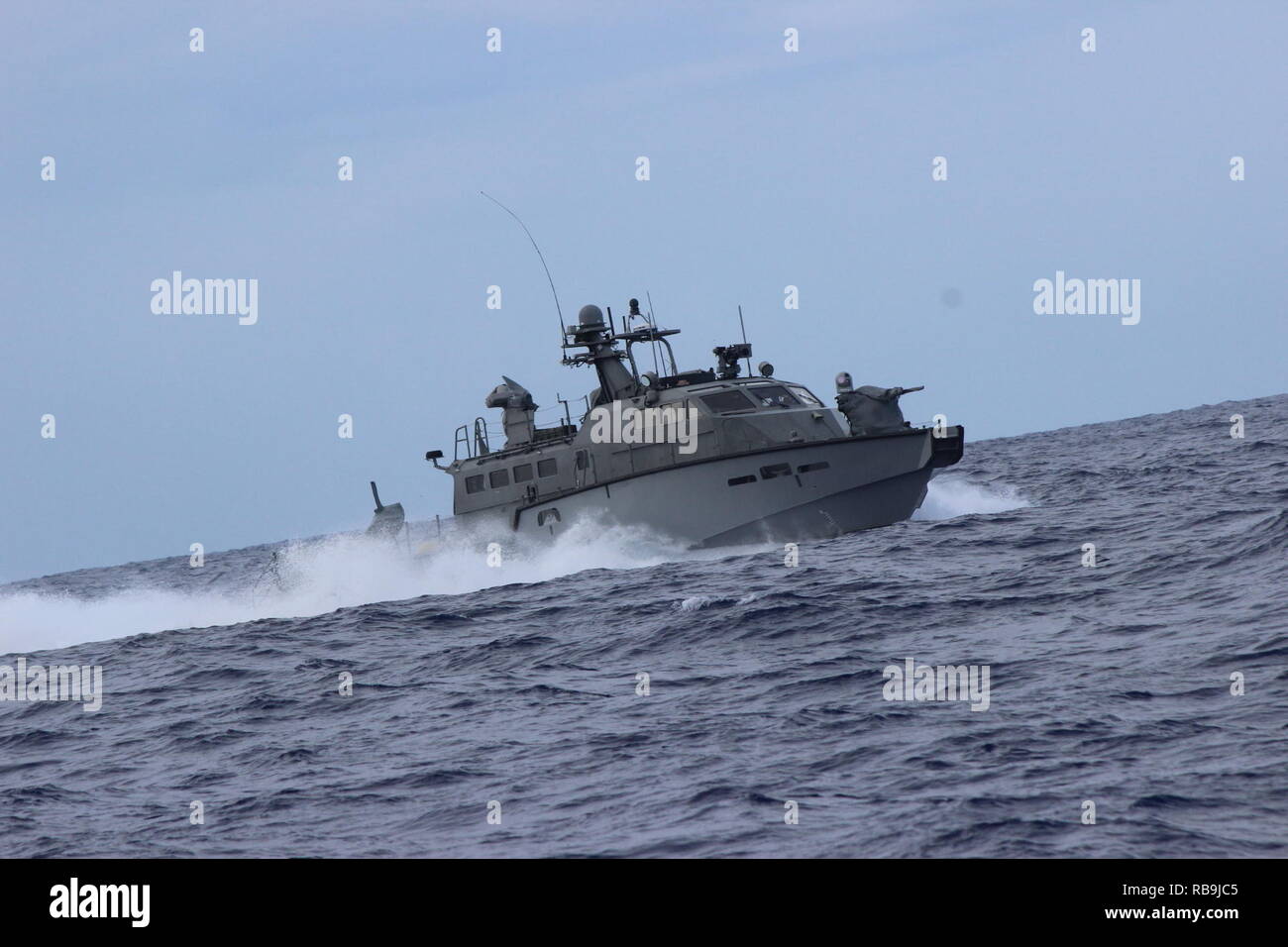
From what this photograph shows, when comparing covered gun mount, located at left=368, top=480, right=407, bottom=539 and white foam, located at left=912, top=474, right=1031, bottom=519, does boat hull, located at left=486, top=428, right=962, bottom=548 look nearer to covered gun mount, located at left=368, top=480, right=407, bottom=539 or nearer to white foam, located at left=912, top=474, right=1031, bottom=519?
white foam, located at left=912, top=474, right=1031, bottom=519

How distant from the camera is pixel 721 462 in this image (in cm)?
2681

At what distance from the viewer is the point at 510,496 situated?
30.7 m

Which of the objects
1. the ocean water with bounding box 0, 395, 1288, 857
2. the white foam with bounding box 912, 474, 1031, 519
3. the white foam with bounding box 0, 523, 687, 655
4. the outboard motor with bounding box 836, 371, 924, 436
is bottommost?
the ocean water with bounding box 0, 395, 1288, 857

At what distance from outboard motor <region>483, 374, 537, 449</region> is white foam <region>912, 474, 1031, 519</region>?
917 cm

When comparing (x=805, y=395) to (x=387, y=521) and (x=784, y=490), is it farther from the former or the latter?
(x=387, y=521)

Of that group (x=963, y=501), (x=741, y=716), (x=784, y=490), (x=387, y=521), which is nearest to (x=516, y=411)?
(x=387, y=521)

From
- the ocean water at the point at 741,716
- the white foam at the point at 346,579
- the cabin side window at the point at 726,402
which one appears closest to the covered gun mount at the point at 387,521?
the white foam at the point at 346,579

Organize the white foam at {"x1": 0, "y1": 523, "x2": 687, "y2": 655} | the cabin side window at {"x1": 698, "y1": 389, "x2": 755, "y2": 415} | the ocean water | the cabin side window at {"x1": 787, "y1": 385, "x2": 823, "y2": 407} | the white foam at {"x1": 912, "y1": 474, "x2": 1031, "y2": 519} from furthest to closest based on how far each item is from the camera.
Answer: the white foam at {"x1": 912, "y1": 474, "x2": 1031, "y2": 519} < the cabin side window at {"x1": 787, "y1": 385, "x2": 823, "y2": 407} < the white foam at {"x1": 0, "y1": 523, "x2": 687, "y2": 655} < the cabin side window at {"x1": 698, "y1": 389, "x2": 755, "y2": 415} < the ocean water

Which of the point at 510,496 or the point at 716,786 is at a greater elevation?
the point at 510,496

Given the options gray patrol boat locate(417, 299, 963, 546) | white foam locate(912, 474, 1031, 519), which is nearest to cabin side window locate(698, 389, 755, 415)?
gray patrol boat locate(417, 299, 963, 546)

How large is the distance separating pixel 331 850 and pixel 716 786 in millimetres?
2967

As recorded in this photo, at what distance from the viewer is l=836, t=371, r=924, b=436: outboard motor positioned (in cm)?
2822
